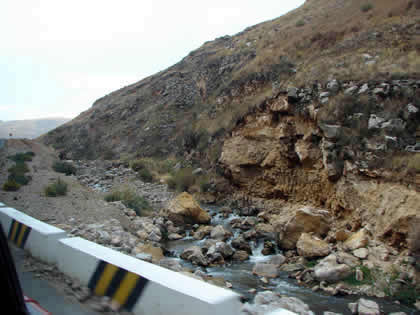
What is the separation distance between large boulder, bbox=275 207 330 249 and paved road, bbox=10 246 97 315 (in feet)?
23.2

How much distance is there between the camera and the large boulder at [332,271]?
296 inches

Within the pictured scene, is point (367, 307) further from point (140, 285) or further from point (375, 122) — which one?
point (375, 122)

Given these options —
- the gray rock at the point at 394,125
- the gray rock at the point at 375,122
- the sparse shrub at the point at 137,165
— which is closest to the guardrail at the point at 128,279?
the gray rock at the point at 394,125

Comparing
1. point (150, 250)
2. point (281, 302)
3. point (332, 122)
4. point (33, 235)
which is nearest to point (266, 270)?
point (281, 302)

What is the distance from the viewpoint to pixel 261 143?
1592 centimetres

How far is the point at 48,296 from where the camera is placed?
3.63 m

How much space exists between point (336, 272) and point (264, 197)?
756 cm

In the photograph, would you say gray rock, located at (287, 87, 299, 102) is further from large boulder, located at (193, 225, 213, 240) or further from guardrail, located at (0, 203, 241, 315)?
guardrail, located at (0, 203, 241, 315)

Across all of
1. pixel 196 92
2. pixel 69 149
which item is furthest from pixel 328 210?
pixel 69 149

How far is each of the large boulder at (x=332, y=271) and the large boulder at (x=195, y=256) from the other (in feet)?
9.07

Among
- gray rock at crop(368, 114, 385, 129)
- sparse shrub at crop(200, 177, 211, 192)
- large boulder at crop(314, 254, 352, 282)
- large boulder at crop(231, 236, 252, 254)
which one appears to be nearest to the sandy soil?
large boulder at crop(231, 236, 252, 254)

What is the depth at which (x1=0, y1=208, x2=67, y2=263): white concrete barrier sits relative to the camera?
4.41m

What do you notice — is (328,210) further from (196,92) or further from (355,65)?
(196,92)

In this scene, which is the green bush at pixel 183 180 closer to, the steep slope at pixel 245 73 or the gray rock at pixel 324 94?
the steep slope at pixel 245 73
